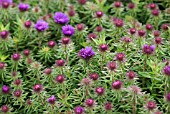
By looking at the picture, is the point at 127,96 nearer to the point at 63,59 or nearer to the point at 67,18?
the point at 63,59

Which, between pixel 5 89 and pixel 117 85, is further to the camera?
pixel 5 89

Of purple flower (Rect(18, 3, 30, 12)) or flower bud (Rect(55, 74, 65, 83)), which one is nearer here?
flower bud (Rect(55, 74, 65, 83))

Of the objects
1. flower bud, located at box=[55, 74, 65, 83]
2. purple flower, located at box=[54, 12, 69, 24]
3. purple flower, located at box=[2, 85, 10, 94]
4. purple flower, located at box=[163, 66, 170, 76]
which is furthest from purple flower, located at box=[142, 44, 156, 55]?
purple flower, located at box=[2, 85, 10, 94]

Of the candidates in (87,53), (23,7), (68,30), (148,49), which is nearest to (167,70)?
(148,49)

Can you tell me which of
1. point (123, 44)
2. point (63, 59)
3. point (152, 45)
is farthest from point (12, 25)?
point (152, 45)

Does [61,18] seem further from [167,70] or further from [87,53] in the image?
[167,70]

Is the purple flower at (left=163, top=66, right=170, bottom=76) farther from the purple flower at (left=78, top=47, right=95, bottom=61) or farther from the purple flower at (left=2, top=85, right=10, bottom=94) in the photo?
the purple flower at (left=2, top=85, right=10, bottom=94)

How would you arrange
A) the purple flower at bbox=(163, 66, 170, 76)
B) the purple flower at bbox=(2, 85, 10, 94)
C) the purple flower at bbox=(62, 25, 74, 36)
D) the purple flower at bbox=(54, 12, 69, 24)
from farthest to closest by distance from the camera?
1. the purple flower at bbox=(54, 12, 69, 24)
2. the purple flower at bbox=(62, 25, 74, 36)
3. the purple flower at bbox=(2, 85, 10, 94)
4. the purple flower at bbox=(163, 66, 170, 76)

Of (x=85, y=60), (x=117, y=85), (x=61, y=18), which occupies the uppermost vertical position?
(x=61, y=18)
